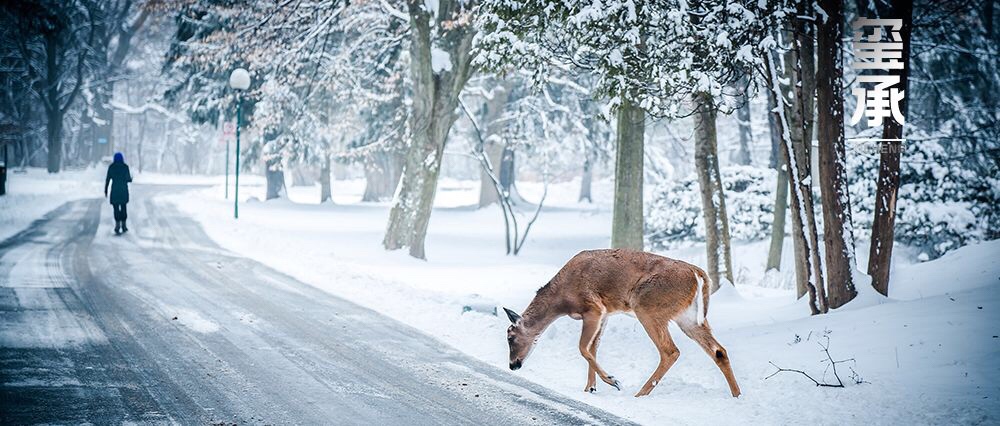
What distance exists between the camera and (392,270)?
1306 centimetres

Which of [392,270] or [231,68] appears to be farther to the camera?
[231,68]

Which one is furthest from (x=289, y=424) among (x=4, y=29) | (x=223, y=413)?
(x=4, y=29)

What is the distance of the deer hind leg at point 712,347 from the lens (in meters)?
5.92

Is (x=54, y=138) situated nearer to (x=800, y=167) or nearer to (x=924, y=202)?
(x=924, y=202)

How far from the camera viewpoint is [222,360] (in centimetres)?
673

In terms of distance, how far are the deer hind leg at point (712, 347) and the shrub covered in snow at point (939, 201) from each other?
1256cm

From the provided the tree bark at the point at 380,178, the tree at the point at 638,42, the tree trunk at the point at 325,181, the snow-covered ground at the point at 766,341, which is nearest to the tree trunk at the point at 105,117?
the tree bark at the point at 380,178

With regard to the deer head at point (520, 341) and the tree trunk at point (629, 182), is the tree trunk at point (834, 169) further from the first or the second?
the tree trunk at point (629, 182)

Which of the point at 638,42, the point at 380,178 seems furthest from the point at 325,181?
the point at 638,42

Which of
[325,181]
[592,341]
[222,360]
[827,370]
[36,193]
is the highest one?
[325,181]

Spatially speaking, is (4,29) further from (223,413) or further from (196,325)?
(223,413)

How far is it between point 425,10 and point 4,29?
3441 cm

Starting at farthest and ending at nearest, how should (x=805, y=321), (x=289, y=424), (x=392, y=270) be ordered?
1. (x=392, y=270)
2. (x=805, y=321)
3. (x=289, y=424)

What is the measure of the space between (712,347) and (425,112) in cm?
1003
